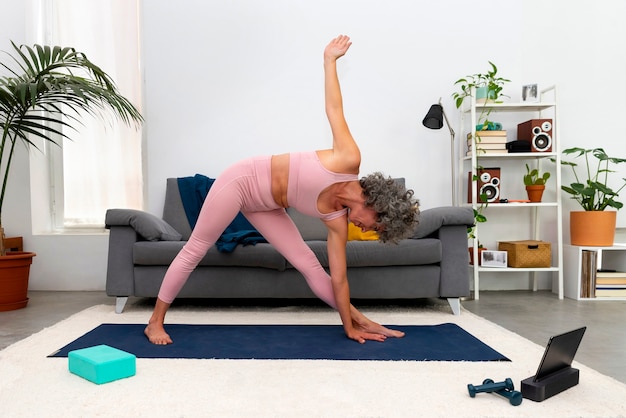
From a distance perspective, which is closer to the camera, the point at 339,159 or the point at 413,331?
the point at 339,159

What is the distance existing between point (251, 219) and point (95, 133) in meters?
2.51

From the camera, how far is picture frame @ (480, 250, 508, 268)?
3721mm

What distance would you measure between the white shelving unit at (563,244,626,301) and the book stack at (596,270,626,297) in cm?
4

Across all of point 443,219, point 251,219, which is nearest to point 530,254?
point 443,219

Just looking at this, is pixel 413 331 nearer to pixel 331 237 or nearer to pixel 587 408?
pixel 331 237

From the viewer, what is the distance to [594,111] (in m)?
4.15

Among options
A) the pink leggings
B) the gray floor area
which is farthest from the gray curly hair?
the gray floor area

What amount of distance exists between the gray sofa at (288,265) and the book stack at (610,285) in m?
1.35

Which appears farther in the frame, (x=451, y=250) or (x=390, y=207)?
(x=451, y=250)

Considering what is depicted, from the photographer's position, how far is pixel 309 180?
87.7 inches

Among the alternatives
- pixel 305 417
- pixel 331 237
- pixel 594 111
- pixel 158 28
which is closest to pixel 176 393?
pixel 305 417

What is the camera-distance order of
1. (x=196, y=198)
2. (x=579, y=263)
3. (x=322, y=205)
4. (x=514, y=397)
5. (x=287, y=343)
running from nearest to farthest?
(x=514, y=397) → (x=322, y=205) → (x=287, y=343) → (x=579, y=263) → (x=196, y=198)

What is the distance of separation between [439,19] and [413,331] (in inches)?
109

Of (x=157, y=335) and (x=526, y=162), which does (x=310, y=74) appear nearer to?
(x=526, y=162)
